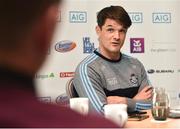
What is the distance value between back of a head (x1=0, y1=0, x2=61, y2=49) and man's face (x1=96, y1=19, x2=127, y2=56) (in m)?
2.48

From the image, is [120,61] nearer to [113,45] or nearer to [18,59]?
[113,45]

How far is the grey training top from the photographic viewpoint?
2.54 m

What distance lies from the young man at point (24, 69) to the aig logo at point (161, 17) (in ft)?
12.2

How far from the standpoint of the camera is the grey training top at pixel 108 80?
8.33 ft

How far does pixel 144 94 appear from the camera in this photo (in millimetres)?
2654

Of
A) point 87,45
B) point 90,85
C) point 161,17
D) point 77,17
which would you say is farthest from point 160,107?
point 161,17

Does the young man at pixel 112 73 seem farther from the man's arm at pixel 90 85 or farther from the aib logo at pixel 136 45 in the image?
the aib logo at pixel 136 45

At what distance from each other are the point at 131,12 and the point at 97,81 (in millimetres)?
1492

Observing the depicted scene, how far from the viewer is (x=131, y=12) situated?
3.95m

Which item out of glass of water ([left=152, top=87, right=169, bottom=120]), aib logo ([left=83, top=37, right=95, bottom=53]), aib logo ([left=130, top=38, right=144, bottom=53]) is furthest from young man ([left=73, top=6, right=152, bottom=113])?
aib logo ([left=130, top=38, right=144, bottom=53])

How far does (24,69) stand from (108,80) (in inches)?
92.7

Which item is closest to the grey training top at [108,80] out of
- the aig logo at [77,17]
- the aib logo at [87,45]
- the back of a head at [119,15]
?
the back of a head at [119,15]

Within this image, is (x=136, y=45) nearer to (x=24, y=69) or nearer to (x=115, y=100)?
(x=115, y=100)

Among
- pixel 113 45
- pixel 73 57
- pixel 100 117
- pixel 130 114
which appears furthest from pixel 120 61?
pixel 100 117
